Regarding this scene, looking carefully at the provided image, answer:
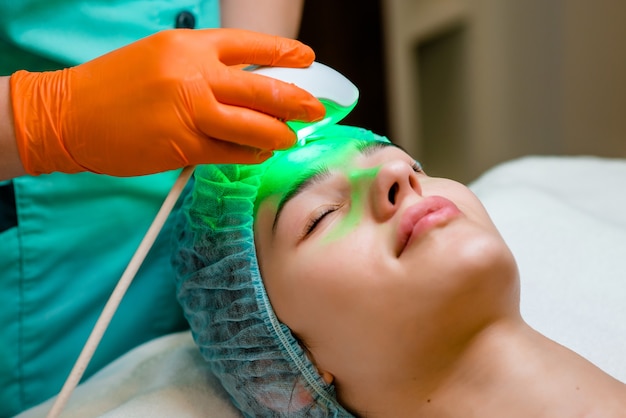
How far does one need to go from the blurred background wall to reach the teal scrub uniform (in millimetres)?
1866

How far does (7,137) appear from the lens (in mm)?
983

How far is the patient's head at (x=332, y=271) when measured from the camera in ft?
3.09

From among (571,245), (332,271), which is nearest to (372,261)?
(332,271)

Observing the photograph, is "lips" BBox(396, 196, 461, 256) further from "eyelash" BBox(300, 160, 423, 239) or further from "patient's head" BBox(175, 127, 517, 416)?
"eyelash" BBox(300, 160, 423, 239)

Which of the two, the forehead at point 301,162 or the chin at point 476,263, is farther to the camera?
Result: the forehead at point 301,162

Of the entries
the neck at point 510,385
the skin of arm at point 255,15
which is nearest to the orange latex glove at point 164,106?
the neck at point 510,385

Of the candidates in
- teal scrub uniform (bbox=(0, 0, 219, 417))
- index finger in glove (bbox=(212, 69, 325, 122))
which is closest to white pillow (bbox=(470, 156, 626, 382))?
index finger in glove (bbox=(212, 69, 325, 122))

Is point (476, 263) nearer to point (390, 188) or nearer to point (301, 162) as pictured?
point (390, 188)

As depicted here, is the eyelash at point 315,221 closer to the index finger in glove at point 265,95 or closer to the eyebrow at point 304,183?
the eyebrow at point 304,183

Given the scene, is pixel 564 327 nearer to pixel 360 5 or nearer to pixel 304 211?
pixel 304 211

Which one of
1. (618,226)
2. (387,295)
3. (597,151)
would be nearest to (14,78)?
(387,295)

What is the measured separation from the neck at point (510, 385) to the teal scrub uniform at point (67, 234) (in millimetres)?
662

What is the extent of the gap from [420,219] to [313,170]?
0.69 feet

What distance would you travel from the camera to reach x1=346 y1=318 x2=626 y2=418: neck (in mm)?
938
